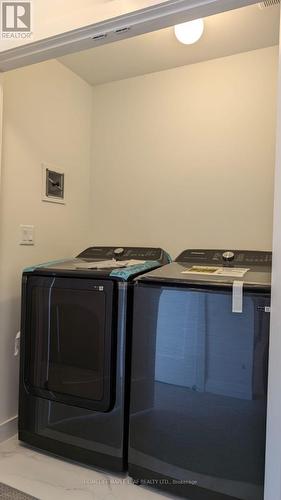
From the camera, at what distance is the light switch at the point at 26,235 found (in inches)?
83.2

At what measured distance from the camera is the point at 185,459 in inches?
59.3

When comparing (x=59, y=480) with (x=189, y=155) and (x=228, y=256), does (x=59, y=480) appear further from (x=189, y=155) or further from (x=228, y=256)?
(x=189, y=155)

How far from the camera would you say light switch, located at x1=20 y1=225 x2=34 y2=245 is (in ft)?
6.93

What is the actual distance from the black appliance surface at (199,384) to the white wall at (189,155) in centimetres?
75

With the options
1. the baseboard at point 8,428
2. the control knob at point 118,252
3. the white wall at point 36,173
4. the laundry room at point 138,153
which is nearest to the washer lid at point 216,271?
the laundry room at point 138,153

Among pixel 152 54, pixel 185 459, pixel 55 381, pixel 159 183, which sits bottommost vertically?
pixel 185 459

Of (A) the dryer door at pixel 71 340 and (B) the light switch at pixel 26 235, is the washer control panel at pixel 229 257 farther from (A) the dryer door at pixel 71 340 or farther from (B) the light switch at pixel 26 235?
(B) the light switch at pixel 26 235

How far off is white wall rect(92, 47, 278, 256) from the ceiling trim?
1031mm

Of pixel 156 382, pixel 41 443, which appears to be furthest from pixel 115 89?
pixel 41 443

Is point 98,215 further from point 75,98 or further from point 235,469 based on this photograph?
point 235,469

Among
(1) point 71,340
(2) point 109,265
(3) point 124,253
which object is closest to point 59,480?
(1) point 71,340

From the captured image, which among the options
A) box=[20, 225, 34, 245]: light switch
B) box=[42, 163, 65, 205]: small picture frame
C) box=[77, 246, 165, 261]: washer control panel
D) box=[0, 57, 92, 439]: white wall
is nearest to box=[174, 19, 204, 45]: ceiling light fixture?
box=[0, 57, 92, 439]: white wall

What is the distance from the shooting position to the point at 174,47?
223 cm

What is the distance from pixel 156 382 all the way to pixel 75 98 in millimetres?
2055
